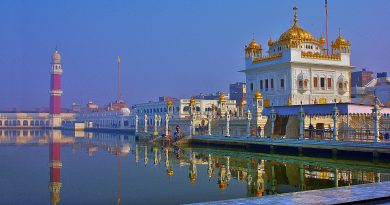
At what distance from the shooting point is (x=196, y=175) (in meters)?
16.7

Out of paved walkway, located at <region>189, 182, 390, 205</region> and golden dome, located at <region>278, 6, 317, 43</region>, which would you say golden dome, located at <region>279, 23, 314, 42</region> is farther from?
paved walkway, located at <region>189, 182, 390, 205</region>

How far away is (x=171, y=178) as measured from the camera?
16.0m

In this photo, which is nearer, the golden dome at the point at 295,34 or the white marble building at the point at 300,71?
the white marble building at the point at 300,71

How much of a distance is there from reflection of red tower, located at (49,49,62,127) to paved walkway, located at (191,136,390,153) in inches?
3421

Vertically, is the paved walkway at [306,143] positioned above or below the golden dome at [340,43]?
below

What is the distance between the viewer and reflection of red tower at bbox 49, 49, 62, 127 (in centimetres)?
11250

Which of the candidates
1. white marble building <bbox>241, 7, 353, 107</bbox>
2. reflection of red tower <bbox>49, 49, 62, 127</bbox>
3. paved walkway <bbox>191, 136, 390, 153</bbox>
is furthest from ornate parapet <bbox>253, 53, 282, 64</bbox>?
reflection of red tower <bbox>49, 49, 62, 127</bbox>

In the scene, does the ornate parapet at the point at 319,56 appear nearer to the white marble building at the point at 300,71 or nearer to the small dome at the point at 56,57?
the white marble building at the point at 300,71

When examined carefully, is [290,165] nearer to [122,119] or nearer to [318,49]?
[318,49]

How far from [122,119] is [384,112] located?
194 ft

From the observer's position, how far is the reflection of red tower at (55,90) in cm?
11250

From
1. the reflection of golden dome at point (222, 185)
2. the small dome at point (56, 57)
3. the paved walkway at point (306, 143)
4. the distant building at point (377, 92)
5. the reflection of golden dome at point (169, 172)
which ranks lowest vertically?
the reflection of golden dome at point (222, 185)

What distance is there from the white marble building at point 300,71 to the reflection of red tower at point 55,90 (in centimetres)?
8193

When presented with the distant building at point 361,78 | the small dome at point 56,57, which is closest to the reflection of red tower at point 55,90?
the small dome at point 56,57
